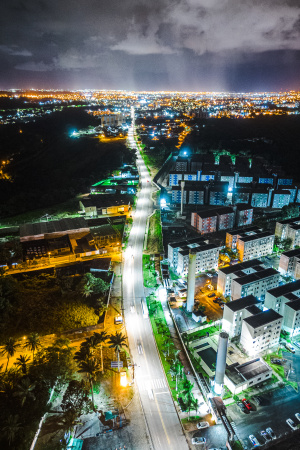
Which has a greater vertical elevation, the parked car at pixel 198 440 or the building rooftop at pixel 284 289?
the building rooftop at pixel 284 289

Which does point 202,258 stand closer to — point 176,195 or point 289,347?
point 289,347

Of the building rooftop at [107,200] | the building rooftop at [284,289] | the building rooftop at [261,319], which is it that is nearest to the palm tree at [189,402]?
the building rooftop at [261,319]

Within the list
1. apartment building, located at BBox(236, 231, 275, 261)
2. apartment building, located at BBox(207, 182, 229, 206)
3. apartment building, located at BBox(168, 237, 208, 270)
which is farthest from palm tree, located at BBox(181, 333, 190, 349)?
apartment building, located at BBox(207, 182, 229, 206)

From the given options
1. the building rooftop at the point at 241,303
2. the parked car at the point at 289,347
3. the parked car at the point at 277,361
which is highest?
the building rooftop at the point at 241,303

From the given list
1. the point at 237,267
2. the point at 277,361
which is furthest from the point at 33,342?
the point at 237,267

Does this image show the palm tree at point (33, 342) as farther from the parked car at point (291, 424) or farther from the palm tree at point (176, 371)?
the parked car at point (291, 424)

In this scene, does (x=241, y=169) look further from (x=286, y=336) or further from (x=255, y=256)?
(x=286, y=336)

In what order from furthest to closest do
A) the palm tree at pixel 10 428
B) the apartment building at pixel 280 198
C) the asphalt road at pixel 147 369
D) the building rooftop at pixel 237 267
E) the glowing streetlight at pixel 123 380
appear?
the apartment building at pixel 280 198, the building rooftop at pixel 237 267, the glowing streetlight at pixel 123 380, the asphalt road at pixel 147 369, the palm tree at pixel 10 428

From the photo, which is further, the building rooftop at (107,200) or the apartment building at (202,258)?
the building rooftop at (107,200)
